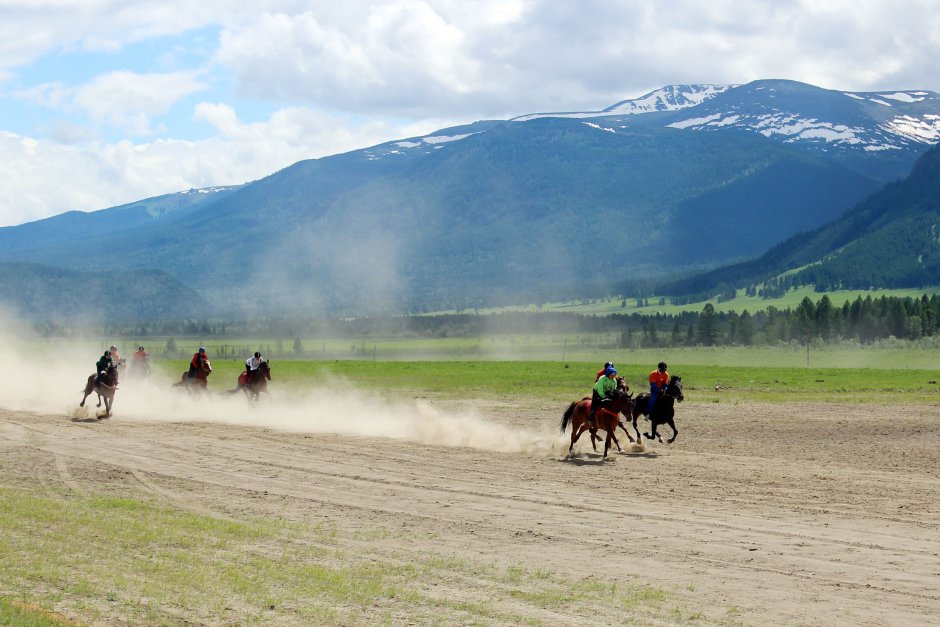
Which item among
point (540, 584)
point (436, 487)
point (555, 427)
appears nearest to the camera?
point (540, 584)

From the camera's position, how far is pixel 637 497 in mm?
20578

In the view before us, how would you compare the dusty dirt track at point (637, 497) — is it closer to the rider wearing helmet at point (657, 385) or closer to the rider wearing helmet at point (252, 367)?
the rider wearing helmet at point (657, 385)

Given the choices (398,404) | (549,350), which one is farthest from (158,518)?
(549,350)

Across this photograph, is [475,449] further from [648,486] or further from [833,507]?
[833,507]

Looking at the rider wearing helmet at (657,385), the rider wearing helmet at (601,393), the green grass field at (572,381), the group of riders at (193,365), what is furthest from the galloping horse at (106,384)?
the rider wearing helmet at (657,385)

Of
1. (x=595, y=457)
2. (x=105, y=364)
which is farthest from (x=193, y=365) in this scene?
(x=595, y=457)

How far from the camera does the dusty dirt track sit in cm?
1409

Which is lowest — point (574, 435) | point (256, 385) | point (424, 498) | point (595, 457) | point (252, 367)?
point (424, 498)

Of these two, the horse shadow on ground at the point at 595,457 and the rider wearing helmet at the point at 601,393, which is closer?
the horse shadow on ground at the point at 595,457

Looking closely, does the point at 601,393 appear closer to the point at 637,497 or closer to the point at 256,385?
the point at 637,497

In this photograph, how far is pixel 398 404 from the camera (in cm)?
4447

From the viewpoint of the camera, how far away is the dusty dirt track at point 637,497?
14.1 m

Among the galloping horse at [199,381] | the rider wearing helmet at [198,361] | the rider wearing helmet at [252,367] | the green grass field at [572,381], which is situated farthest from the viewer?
the green grass field at [572,381]

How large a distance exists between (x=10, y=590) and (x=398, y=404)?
31430mm
